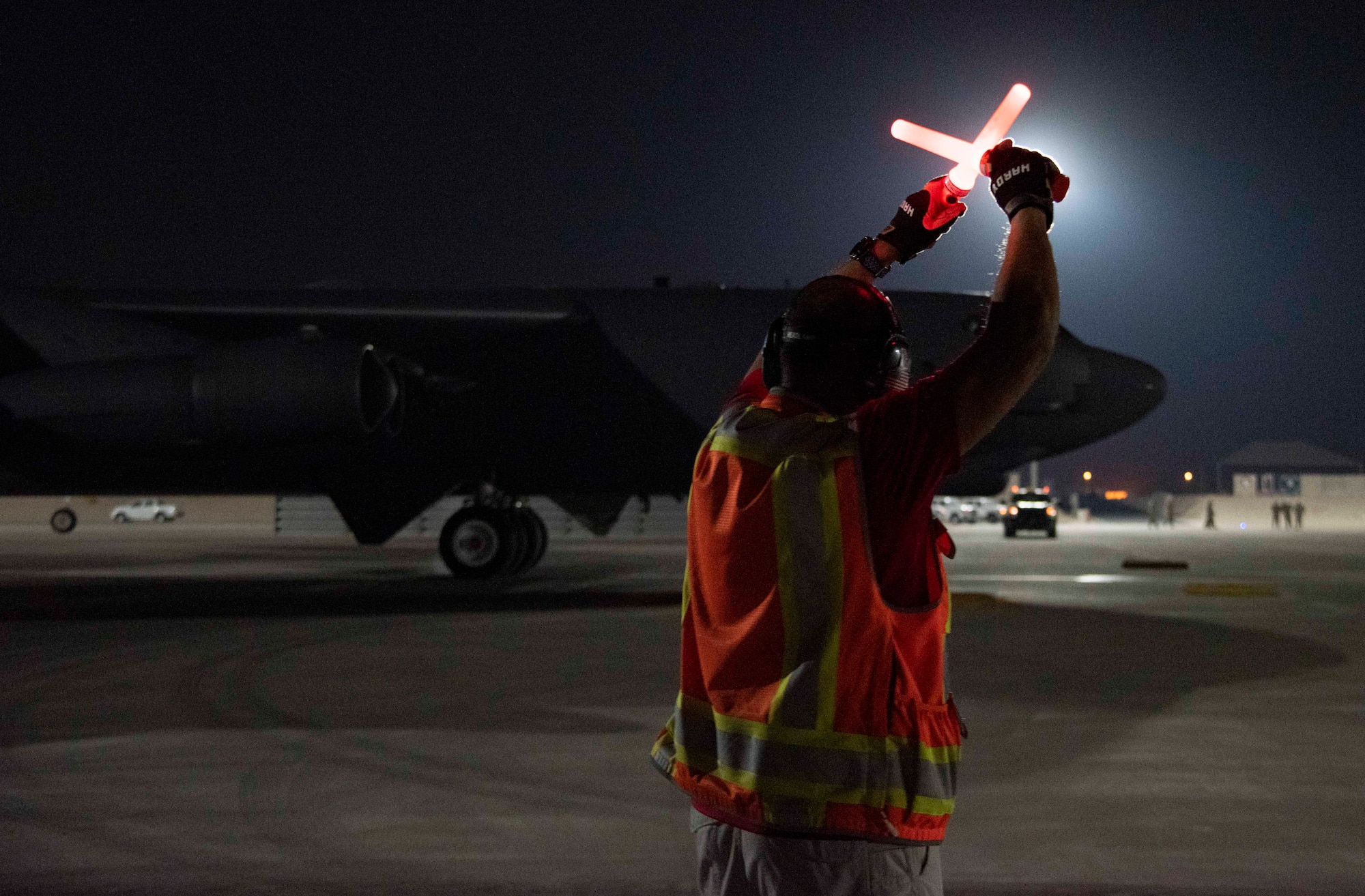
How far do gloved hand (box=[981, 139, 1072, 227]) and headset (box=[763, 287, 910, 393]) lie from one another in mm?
255

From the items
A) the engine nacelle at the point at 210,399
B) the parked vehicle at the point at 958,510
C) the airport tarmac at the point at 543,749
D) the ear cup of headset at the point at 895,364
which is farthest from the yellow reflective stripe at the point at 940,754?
the parked vehicle at the point at 958,510

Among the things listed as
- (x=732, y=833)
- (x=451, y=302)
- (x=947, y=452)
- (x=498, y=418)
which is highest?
(x=451, y=302)

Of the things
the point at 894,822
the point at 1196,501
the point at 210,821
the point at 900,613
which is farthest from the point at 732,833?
the point at 1196,501

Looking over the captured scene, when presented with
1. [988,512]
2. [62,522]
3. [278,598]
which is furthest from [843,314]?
[988,512]

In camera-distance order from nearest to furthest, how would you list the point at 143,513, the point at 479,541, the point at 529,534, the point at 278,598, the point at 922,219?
the point at 922,219
the point at 278,598
the point at 479,541
the point at 529,534
the point at 143,513

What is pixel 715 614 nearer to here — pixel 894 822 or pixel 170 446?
pixel 894 822

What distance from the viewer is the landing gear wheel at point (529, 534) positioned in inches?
608

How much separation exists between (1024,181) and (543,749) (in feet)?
14.1

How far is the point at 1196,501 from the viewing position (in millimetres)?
66125

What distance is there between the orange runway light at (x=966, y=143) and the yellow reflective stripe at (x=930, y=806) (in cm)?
115

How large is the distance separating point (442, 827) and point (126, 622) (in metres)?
7.61

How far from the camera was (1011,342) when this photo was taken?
181 cm

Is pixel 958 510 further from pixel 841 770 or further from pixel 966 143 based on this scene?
pixel 841 770

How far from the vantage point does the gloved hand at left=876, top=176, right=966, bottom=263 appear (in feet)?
7.64
